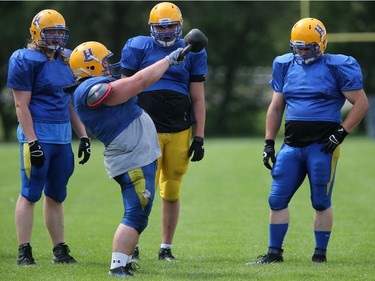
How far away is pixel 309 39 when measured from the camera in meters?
6.77

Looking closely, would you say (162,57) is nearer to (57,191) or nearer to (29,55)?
(29,55)

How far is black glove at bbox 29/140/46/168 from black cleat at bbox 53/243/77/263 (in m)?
0.79

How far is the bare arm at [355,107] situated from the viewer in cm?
679

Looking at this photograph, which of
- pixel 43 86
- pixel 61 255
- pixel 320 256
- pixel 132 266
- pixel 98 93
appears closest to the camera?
pixel 98 93

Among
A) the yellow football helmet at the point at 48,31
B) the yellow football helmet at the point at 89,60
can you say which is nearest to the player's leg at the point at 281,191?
the yellow football helmet at the point at 89,60

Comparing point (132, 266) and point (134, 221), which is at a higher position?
point (134, 221)

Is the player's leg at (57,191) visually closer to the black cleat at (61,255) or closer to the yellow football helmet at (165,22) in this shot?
the black cleat at (61,255)

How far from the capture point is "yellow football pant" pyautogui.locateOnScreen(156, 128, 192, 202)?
7168 millimetres

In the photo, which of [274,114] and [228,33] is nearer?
[274,114]

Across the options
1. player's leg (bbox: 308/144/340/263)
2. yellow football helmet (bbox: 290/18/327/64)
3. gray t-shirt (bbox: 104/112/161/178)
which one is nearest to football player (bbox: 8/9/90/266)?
gray t-shirt (bbox: 104/112/161/178)

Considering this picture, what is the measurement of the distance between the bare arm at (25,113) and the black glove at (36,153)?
0.05 meters

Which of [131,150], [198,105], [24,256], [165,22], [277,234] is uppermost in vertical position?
[165,22]

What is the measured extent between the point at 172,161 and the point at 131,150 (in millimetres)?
1050

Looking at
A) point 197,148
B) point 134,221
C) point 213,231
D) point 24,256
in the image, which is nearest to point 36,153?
point 24,256
